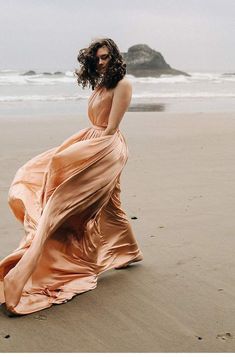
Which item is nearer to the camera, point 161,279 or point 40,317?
point 40,317

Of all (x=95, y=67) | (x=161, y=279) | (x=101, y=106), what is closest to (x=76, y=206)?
(x=101, y=106)

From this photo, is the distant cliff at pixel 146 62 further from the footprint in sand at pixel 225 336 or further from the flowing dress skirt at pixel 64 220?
the footprint in sand at pixel 225 336

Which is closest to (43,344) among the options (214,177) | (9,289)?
(9,289)

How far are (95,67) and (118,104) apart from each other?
0.39 metres

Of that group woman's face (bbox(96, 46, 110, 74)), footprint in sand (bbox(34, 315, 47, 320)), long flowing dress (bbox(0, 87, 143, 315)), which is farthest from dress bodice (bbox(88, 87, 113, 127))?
footprint in sand (bbox(34, 315, 47, 320))

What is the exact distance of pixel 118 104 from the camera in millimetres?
3955

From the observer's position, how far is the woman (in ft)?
12.0

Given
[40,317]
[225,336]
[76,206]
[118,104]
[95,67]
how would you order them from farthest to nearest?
1. [95,67]
2. [118,104]
3. [76,206]
4. [40,317]
5. [225,336]

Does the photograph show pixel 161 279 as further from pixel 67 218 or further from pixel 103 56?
pixel 103 56

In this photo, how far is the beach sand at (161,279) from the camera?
10.7 feet

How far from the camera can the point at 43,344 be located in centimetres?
318

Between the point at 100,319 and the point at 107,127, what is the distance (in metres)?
1.35

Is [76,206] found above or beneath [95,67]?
beneath

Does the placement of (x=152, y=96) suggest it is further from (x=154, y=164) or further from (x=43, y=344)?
(x=43, y=344)
